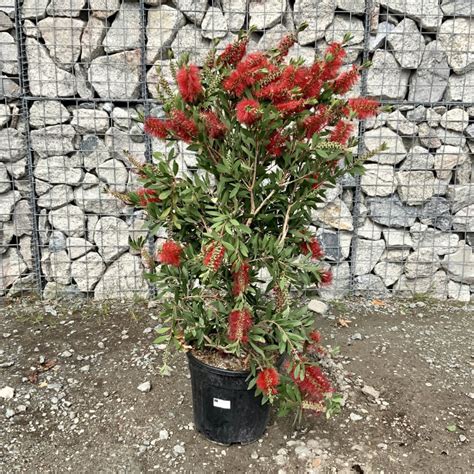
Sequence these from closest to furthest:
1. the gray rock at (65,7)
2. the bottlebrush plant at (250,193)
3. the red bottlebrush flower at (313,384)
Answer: the bottlebrush plant at (250,193) < the red bottlebrush flower at (313,384) < the gray rock at (65,7)

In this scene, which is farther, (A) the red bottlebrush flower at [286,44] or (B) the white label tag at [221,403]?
(B) the white label tag at [221,403]

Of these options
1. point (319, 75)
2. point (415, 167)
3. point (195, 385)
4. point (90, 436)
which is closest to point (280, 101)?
point (319, 75)

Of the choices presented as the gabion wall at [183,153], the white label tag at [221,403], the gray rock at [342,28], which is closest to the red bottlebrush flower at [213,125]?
the white label tag at [221,403]

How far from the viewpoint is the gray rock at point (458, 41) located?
145 inches

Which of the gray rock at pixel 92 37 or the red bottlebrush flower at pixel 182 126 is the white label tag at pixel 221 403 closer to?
the red bottlebrush flower at pixel 182 126

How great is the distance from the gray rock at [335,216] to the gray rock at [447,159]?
0.66 m

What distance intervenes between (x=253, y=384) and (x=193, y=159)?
192 centimetres

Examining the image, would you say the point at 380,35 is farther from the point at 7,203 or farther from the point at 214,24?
the point at 7,203

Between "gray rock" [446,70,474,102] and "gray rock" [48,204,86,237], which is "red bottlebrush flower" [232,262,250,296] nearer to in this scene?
"gray rock" [48,204,86,237]

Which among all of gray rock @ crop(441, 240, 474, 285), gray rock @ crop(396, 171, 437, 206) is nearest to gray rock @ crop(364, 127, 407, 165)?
gray rock @ crop(396, 171, 437, 206)

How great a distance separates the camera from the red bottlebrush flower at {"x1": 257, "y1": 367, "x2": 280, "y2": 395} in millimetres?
2125

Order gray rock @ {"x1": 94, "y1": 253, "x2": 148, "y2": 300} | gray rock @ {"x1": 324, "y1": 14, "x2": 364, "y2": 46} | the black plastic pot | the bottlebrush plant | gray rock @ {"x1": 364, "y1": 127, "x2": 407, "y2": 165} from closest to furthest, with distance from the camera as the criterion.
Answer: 1. the bottlebrush plant
2. the black plastic pot
3. gray rock @ {"x1": 324, "y1": 14, "x2": 364, "y2": 46}
4. gray rock @ {"x1": 364, "y1": 127, "x2": 407, "y2": 165}
5. gray rock @ {"x1": 94, "y1": 253, "x2": 148, "y2": 300}

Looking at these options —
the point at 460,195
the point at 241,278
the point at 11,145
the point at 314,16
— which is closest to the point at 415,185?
the point at 460,195

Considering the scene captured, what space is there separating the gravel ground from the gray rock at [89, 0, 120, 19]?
186 cm
